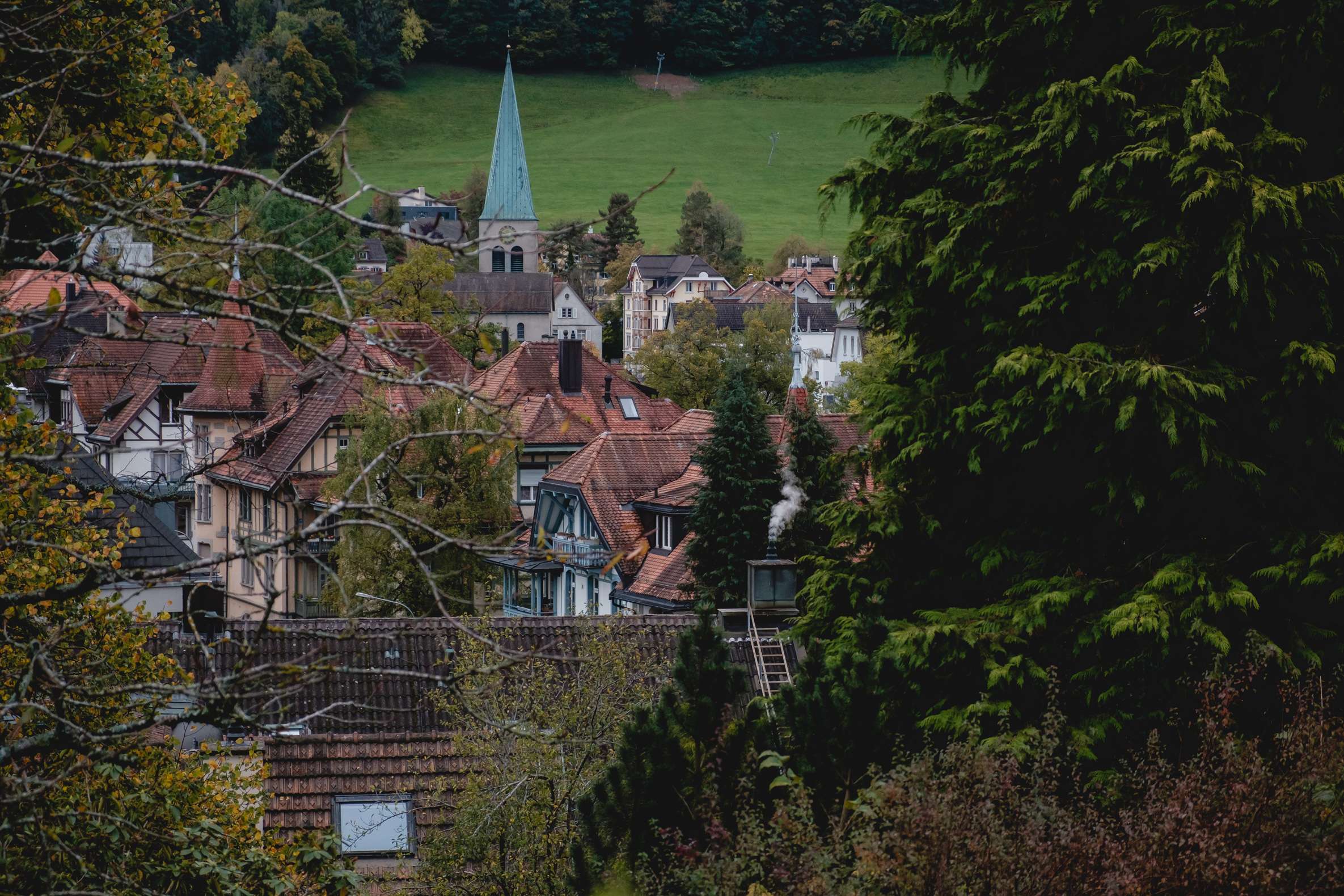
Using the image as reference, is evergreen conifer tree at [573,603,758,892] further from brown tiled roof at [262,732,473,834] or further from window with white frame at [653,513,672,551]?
window with white frame at [653,513,672,551]

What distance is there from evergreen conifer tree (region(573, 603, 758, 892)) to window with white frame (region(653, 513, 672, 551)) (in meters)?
27.8

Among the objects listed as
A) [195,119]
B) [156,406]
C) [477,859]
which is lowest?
[156,406]

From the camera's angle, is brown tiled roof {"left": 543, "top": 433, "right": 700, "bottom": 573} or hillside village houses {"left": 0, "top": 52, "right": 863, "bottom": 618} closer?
hillside village houses {"left": 0, "top": 52, "right": 863, "bottom": 618}

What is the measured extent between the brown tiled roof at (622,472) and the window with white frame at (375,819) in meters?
19.0

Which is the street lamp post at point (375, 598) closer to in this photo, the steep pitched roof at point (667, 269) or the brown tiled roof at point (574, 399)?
the brown tiled roof at point (574, 399)

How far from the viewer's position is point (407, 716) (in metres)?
22.8

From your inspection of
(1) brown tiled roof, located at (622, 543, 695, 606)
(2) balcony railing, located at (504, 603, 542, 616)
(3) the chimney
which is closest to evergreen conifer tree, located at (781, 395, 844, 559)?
(1) brown tiled roof, located at (622, 543, 695, 606)

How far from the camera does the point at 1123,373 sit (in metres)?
11.9

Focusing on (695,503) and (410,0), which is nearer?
(695,503)

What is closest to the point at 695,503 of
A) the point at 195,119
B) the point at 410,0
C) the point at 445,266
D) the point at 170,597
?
the point at 170,597

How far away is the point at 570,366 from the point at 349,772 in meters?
34.4

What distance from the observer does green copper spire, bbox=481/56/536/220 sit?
118m

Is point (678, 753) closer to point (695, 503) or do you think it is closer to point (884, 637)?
point (884, 637)

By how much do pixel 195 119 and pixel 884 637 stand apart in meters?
6.80
